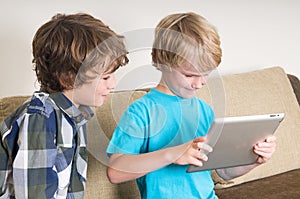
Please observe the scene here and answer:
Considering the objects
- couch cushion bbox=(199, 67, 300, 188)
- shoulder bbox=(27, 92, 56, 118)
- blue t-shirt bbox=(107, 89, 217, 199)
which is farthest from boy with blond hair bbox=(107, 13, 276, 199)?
couch cushion bbox=(199, 67, 300, 188)

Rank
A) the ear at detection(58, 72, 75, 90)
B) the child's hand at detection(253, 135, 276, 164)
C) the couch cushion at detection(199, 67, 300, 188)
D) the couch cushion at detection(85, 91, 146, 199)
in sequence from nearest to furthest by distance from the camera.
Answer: the ear at detection(58, 72, 75, 90) → the child's hand at detection(253, 135, 276, 164) → the couch cushion at detection(85, 91, 146, 199) → the couch cushion at detection(199, 67, 300, 188)

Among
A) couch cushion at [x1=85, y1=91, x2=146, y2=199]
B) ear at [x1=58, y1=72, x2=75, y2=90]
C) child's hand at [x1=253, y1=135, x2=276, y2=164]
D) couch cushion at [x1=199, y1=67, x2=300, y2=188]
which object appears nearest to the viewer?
ear at [x1=58, y1=72, x2=75, y2=90]

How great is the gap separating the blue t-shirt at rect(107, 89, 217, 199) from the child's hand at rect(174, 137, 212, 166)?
0.11 meters

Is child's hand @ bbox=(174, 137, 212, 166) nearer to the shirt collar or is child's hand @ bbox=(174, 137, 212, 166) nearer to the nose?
the nose

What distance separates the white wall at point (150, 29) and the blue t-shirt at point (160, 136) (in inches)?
2.9

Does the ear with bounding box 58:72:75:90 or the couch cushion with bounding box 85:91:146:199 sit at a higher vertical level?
the ear with bounding box 58:72:75:90

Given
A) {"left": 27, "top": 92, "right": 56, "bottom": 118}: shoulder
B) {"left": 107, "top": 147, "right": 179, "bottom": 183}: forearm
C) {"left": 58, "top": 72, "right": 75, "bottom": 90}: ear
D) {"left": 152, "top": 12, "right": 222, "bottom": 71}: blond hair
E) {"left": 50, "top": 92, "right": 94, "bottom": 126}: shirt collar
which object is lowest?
{"left": 107, "top": 147, "right": 179, "bottom": 183}: forearm

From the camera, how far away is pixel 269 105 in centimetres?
231

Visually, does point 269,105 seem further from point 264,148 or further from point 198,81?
point 198,81

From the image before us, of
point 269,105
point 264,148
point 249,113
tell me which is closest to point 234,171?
point 264,148

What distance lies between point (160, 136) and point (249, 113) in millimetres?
722

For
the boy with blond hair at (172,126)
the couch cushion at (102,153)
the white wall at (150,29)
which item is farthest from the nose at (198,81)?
the couch cushion at (102,153)

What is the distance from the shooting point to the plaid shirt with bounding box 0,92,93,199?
4.44 feet

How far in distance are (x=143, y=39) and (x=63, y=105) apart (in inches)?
10.0
